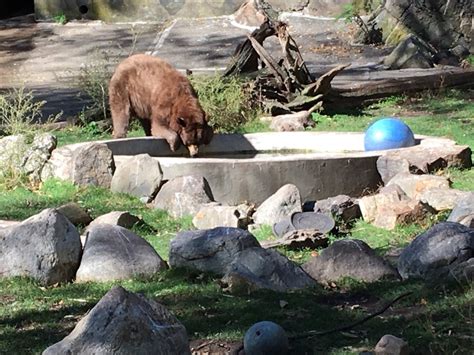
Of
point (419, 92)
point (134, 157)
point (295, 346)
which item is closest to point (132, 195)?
point (134, 157)

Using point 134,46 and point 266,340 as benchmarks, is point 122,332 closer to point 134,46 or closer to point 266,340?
point 266,340

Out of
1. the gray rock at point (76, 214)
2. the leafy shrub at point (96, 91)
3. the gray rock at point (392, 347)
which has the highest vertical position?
the gray rock at point (392, 347)

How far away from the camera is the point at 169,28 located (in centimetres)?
2331

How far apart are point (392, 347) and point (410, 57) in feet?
43.0

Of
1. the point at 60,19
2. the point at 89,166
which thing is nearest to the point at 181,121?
the point at 89,166

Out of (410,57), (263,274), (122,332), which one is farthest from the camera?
(410,57)

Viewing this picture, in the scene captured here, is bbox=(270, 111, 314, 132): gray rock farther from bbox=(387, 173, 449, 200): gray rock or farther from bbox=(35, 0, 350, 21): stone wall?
bbox=(35, 0, 350, 21): stone wall

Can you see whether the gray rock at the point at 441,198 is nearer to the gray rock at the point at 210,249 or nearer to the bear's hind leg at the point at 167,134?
the gray rock at the point at 210,249

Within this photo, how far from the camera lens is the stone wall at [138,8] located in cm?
2411

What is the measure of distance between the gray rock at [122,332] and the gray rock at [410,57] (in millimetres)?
13306

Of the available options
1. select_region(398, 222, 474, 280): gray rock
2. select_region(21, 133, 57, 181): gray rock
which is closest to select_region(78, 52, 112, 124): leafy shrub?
select_region(21, 133, 57, 181): gray rock

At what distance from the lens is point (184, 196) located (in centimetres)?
969

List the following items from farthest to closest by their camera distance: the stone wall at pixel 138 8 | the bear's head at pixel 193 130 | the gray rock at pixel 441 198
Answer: the stone wall at pixel 138 8, the bear's head at pixel 193 130, the gray rock at pixel 441 198

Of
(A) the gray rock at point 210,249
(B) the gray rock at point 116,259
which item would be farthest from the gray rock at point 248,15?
(B) the gray rock at point 116,259
